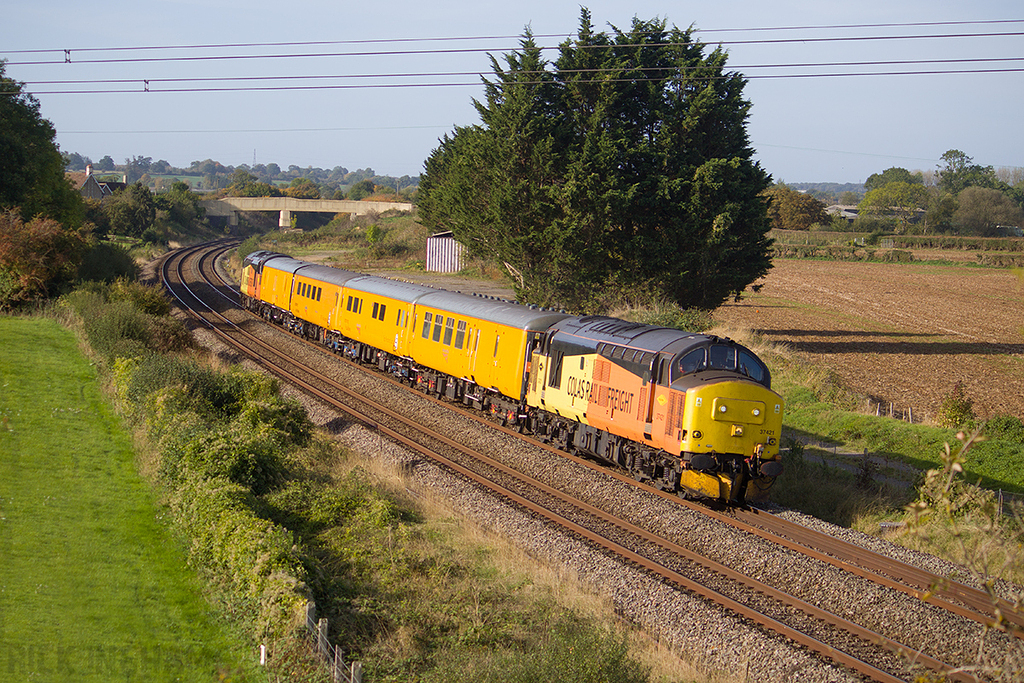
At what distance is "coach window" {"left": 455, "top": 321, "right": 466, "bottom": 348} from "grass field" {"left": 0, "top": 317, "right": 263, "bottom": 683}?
9.53 m

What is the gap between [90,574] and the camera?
1196 centimetres

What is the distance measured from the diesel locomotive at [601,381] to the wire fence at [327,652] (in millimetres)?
8140

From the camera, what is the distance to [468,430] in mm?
22094

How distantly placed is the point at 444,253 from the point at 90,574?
5421 centimetres

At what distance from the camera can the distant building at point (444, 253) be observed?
208 ft

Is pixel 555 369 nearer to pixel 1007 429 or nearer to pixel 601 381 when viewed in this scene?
pixel 601 381

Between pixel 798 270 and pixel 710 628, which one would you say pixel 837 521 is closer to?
pixel 710 628

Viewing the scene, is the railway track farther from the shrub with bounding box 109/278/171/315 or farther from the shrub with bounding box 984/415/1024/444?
the shrub with bounding box 109/278/171/315

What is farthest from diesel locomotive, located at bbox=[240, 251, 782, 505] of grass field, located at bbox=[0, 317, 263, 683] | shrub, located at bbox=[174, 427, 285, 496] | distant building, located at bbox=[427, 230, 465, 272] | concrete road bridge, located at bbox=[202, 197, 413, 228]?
concrete road bridge, located at bbox=[202, 197, 413, 228]

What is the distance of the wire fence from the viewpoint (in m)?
8.48

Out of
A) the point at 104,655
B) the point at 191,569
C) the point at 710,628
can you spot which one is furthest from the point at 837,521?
the point at 104,655

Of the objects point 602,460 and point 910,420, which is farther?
point 910,420

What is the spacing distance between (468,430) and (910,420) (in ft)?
47.4

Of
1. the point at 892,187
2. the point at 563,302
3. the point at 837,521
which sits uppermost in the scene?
the point at 892,187
